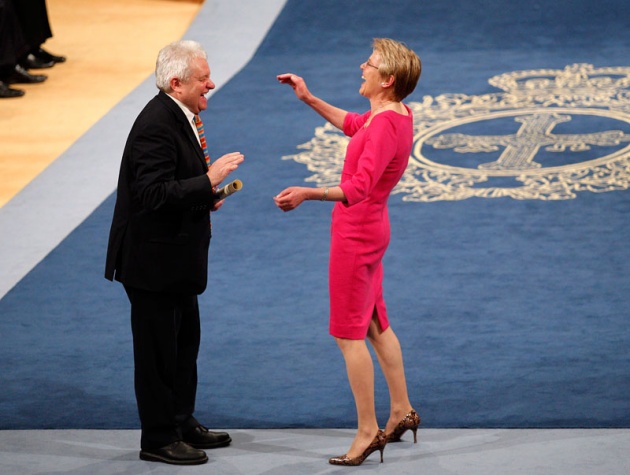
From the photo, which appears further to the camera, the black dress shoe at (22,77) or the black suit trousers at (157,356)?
the black dress shoe at (22,77)

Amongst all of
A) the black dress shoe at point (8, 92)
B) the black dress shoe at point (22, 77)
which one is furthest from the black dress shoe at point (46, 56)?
the black dress shoe at point (8, 92)

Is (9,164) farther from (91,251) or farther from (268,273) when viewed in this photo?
(268,273)

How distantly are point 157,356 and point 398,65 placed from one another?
1.34 meters

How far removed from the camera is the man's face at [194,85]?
4242 millimetres

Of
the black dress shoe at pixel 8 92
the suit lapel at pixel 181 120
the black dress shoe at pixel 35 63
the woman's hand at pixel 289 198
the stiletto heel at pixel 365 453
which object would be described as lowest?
the black dress shoe at pixel 35 63

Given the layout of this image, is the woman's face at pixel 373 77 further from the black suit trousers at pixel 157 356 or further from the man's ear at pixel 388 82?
the black suit trousers at pixel 157 356

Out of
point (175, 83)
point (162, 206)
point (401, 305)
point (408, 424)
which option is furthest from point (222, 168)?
point (401, 305)

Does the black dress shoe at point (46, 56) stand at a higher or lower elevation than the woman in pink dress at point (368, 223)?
lower

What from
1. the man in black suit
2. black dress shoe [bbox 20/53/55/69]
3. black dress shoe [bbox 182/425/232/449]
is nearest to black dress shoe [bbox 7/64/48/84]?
black dress shoe [bbox 20/53/55/69]

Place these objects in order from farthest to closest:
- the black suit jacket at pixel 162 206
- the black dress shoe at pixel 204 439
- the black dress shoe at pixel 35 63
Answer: the black dress shoe at pixel 35 63, the black dress shoe at pixel 204 439, the black suit jacket at pixel 162 206

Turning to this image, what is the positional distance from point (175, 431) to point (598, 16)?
8110 mm

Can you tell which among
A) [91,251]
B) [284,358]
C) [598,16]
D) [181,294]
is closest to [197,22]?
[598,16]

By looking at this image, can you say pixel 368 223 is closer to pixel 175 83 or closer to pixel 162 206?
pixel 162 206

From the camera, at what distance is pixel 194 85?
14.0 ft
